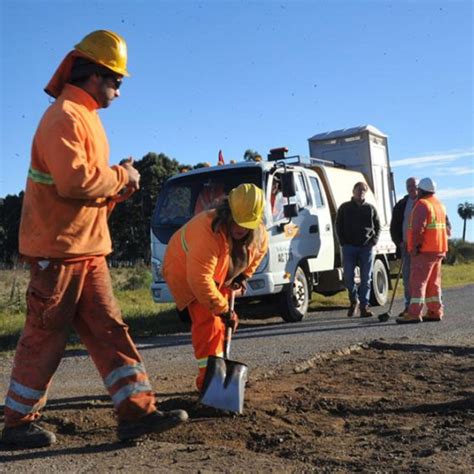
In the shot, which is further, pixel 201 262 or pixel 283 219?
pixel 283 219

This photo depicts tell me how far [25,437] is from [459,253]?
3688cm

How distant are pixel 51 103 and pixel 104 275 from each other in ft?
3.43

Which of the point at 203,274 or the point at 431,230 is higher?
the point at 431,230

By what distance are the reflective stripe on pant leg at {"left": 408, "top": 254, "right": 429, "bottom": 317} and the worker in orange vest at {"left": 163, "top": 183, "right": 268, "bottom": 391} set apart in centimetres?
515

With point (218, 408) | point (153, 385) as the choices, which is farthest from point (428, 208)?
point (218, 408)

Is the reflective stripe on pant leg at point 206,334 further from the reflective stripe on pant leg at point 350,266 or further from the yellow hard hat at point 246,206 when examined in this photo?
the reflective stripe on pant leg at point 350,266

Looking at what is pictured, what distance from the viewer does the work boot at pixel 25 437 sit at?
4.38 metres

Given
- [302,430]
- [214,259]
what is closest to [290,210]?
[214,259]

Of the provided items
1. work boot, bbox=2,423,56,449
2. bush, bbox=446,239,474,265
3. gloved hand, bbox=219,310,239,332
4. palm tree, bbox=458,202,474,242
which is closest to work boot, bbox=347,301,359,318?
gloved hand, bbox=219,310,239,332

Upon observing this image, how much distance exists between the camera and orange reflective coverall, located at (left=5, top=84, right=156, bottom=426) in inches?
167

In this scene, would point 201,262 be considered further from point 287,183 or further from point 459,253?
point 459,253

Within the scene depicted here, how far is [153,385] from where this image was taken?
6590 mm

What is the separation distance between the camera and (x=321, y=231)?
39.8 ft

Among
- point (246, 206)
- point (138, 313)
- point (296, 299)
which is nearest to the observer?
point (246, 206)
